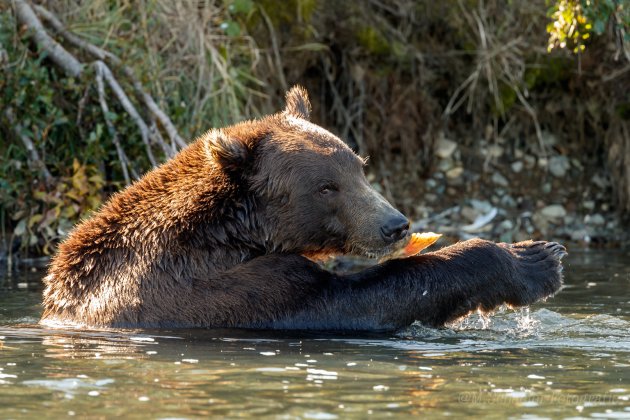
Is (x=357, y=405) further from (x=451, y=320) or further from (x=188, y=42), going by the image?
(x=188, y=42)

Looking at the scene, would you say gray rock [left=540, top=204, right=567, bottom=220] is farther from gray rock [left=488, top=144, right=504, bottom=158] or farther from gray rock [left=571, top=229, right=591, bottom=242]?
gray rock [left=488, top=144, right=504, bottom=158]

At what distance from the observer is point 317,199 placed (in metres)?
7.20

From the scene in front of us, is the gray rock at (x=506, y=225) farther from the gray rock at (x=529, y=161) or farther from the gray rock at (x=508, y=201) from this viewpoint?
the gray rock at (x=529, y=161)

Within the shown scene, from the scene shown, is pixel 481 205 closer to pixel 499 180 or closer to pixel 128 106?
pixel 499 180

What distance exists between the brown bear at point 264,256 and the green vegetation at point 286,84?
130 inches

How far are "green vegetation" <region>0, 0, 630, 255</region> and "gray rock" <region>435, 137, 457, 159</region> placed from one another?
155mm

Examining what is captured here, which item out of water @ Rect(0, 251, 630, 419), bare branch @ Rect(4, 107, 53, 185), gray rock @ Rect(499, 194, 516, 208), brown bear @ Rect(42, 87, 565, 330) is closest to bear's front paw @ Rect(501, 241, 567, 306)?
brown bear @ Rect(42, 87, 565, 330)

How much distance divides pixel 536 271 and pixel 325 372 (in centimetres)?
237

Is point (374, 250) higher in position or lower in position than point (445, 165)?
lower

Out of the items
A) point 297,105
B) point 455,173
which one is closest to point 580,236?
point 455,173

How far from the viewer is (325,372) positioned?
5.48 m

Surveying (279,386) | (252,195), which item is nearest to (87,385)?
(279,386)

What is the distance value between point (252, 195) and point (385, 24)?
25.3 feet

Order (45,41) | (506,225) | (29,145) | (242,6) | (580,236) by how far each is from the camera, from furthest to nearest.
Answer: (506,225) → (580,236) → (242,6) → (45,41) → (29,145)
